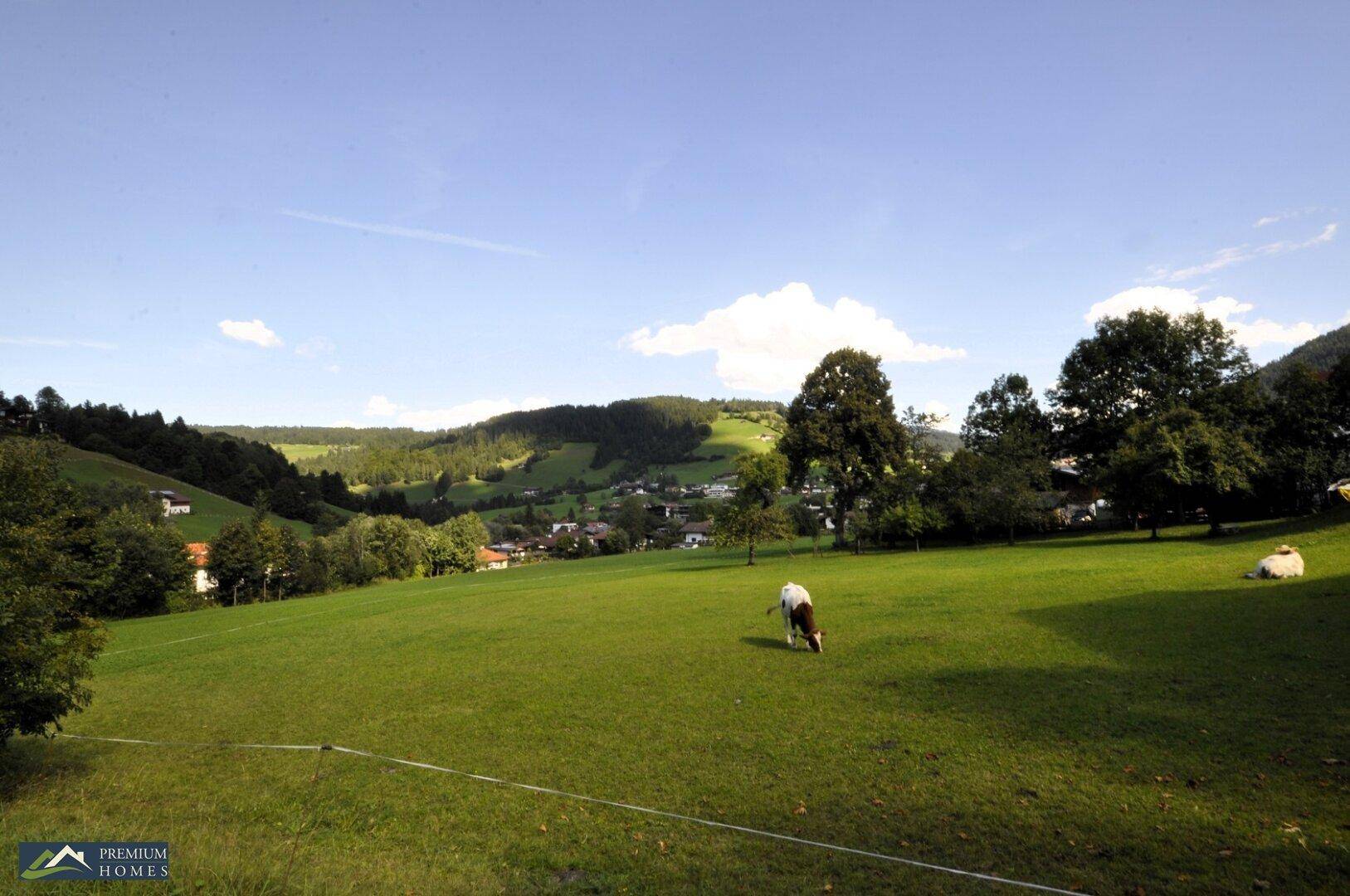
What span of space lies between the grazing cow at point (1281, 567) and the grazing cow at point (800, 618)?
14.5 metres

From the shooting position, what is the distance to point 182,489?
384ft

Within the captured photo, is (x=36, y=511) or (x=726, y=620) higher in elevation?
(x=36, y=511)

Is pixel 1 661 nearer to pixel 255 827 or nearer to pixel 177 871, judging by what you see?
pixel 255 827

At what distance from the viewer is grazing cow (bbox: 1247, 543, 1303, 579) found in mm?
20188

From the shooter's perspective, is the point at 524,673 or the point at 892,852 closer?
the point at 892,852

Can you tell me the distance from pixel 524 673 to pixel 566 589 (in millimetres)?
23860

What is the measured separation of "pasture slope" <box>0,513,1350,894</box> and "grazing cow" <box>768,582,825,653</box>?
0.61 m

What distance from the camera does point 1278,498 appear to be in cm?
4347

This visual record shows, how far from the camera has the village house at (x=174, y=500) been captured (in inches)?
4136

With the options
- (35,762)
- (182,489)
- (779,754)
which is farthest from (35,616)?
(182,489)

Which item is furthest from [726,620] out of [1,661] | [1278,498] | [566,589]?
[1278,498]

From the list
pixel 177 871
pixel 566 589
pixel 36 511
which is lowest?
pixel 566 589

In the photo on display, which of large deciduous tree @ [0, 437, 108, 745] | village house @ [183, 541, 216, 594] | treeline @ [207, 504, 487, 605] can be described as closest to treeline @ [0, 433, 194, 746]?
large deciduous tree @ [0, 437, 108, 745]

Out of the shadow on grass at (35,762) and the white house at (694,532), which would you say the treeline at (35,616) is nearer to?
the shadow on grass at (35,762)
